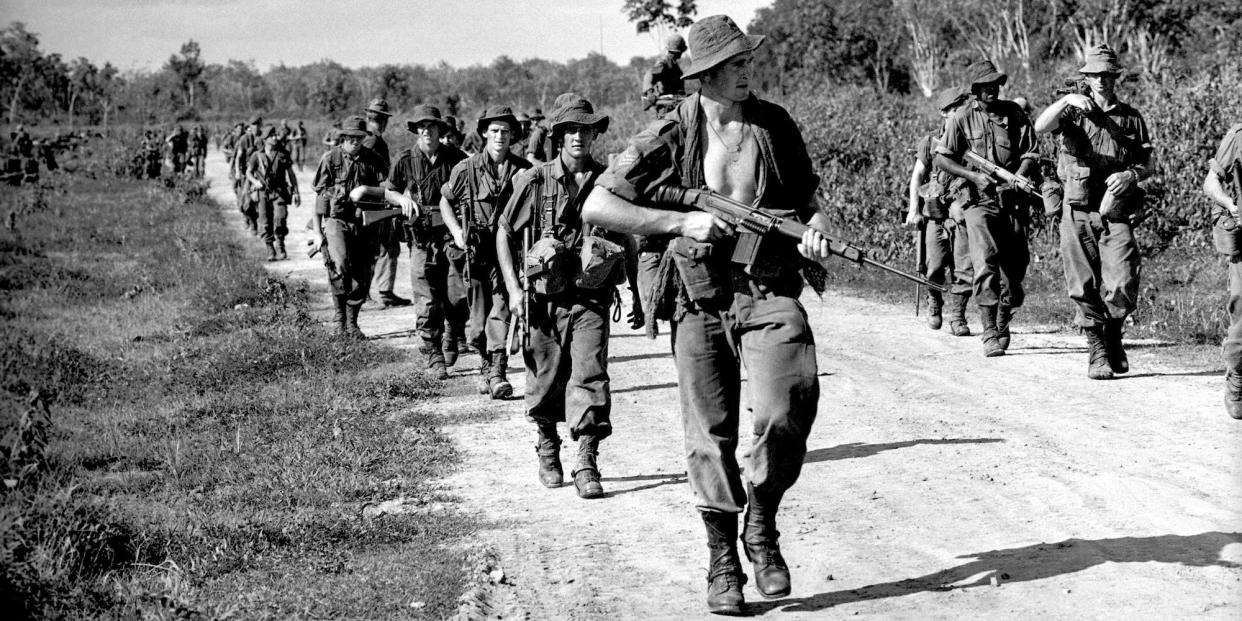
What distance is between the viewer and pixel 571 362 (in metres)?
7.31

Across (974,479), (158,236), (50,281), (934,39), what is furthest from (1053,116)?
(934,39)

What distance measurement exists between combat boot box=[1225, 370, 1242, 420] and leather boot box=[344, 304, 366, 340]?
7.60 metres

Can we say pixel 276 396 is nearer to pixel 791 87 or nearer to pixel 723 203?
pixel 723 203

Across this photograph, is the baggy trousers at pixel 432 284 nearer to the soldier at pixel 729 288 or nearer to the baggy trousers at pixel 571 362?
the baggy trousers at pixel 571 362

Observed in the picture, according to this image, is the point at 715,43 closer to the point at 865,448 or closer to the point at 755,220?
the point at 755,220

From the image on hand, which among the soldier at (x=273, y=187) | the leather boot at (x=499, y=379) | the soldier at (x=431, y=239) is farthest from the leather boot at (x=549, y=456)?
the soldier at (x=273, y=187)

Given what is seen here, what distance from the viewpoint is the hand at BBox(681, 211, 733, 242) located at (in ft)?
16.6

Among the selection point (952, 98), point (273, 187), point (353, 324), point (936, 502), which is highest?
point (952, 98)

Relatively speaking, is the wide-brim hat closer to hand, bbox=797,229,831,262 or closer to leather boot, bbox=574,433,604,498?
hand, bbox=797,229,831,262

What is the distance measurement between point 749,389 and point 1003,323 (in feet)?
18.9

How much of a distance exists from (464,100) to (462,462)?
61029mm

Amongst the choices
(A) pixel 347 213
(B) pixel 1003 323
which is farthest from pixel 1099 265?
(A) pixel 347 213

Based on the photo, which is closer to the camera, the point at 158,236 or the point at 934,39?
the point at 158,236

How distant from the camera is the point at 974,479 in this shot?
683 centimetres
